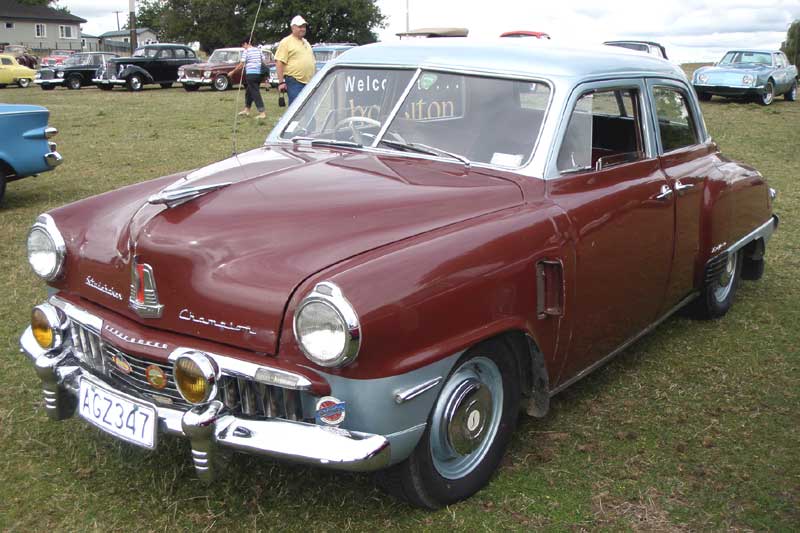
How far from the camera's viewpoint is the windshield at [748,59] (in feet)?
63.9

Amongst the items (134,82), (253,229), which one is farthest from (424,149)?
(134,82)

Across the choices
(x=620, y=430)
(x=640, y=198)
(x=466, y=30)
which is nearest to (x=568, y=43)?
(x=640, y=198)

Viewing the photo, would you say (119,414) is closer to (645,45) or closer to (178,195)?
(178,195)

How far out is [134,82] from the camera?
84.2 feet

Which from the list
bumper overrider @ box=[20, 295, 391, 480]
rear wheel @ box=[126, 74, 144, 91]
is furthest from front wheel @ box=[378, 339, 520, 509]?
rear wheel @ box=[126, 74, 144, 91]

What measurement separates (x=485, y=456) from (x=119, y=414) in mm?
1260

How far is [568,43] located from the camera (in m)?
4.12

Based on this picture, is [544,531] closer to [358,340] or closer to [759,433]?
[358,340]

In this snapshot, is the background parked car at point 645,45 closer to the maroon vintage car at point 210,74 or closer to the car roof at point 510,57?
the maroon vintage car at point 210,74

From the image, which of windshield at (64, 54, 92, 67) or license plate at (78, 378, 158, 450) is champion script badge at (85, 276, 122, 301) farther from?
windshield at (64, 54, 92, 67)

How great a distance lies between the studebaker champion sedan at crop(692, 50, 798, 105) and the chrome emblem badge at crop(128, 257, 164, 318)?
1833 centimetres

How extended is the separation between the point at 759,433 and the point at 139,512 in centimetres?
251

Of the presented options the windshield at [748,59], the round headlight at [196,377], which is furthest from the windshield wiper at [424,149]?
the windshield at [748,59]

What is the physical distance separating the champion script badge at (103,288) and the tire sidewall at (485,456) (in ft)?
3.71
